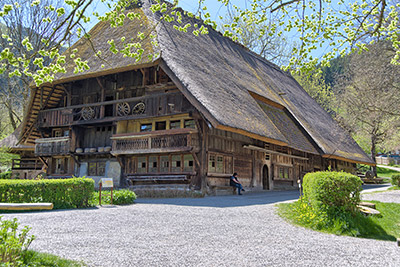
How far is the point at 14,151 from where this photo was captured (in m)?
33.6

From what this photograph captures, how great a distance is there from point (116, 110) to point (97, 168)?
3.96 meters

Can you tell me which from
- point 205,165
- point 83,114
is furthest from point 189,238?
point 83,114

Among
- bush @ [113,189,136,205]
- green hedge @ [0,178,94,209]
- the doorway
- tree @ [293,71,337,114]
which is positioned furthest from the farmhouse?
tree @ [293,71,337,114]

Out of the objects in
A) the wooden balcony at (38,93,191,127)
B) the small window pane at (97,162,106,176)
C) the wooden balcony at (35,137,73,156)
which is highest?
the wooden balcony at (38,93,191,127)

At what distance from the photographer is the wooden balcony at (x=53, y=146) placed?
22641mm

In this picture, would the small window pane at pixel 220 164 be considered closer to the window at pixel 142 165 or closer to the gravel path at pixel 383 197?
the window at pixel 142 165

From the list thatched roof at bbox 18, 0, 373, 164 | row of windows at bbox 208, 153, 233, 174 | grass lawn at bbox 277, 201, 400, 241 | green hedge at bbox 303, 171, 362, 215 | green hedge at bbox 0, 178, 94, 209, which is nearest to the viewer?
grass lawn at bbox 277, 201, 400, 241

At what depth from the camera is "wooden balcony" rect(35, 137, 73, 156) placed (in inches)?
891

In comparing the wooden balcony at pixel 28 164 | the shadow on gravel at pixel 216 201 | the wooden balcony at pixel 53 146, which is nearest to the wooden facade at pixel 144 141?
the wooden balcony at pixel 53 146

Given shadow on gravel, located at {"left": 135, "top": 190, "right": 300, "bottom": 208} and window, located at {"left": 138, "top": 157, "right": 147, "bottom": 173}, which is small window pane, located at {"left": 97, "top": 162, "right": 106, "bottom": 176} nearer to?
window, located at {"left": 138, "top": 157, "right": 147, "bottom": 173}

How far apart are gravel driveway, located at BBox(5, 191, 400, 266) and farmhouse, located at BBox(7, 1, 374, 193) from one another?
664 cm

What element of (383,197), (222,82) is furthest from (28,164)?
(383,197)

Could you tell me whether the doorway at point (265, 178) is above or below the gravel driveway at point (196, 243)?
above

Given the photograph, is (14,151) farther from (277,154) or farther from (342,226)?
(342,226)
